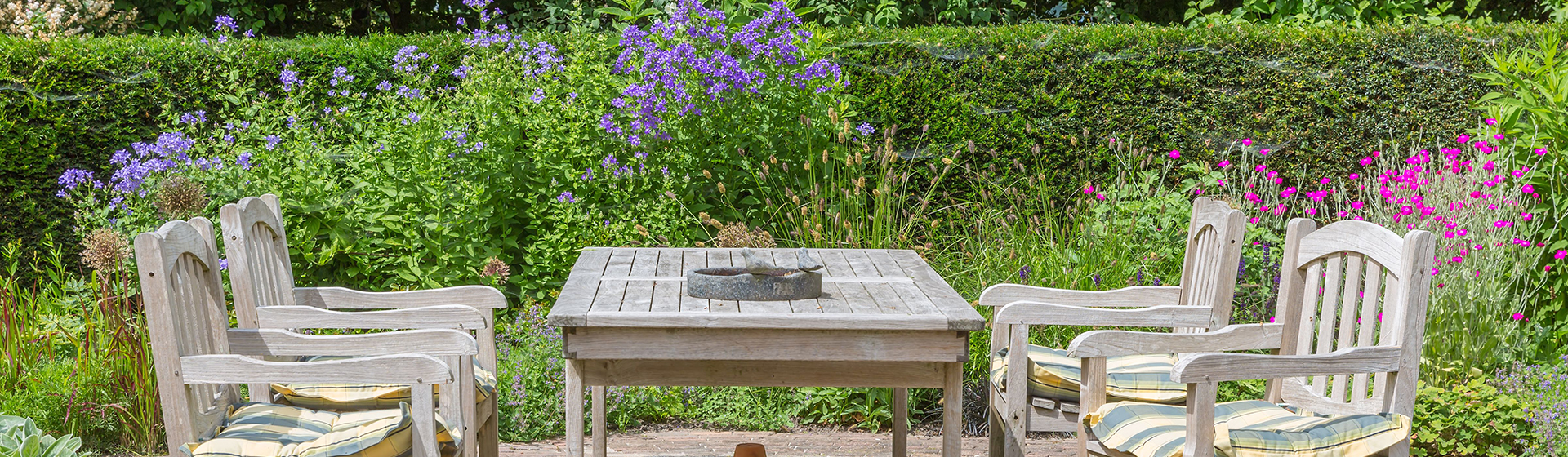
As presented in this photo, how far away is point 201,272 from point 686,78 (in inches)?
110

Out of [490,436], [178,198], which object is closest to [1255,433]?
[490,436]

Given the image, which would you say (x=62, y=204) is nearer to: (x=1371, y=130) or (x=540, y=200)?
(x=540, y=200)

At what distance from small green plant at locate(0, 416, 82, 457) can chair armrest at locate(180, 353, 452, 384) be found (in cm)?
73

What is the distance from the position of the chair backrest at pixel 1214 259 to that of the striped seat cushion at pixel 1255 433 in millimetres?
503

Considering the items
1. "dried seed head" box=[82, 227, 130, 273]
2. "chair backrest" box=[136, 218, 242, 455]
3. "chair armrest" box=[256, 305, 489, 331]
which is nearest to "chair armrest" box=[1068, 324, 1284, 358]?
"chair armrest" box=[256, 305, 489, 331]

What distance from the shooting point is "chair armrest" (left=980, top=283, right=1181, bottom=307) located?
3172mm

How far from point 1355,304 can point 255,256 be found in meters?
2.58

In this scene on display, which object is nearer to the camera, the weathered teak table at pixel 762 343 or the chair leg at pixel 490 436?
the weathered teak table at pixel 762 343

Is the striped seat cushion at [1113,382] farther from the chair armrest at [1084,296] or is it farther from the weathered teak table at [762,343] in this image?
the weathered teak table at [762,343]

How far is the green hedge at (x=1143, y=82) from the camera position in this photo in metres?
5.75

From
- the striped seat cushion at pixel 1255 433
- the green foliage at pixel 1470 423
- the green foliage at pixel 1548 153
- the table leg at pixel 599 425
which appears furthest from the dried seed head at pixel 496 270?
the green foliage at pixel 1548 153

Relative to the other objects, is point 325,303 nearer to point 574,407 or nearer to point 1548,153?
point 574,407

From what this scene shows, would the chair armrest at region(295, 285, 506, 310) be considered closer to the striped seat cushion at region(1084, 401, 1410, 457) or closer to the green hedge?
the striped seat cushion at region(1084, 401, 1410, 457)

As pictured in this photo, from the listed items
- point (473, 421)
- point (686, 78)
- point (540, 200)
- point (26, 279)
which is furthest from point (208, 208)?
point (473, 421)
